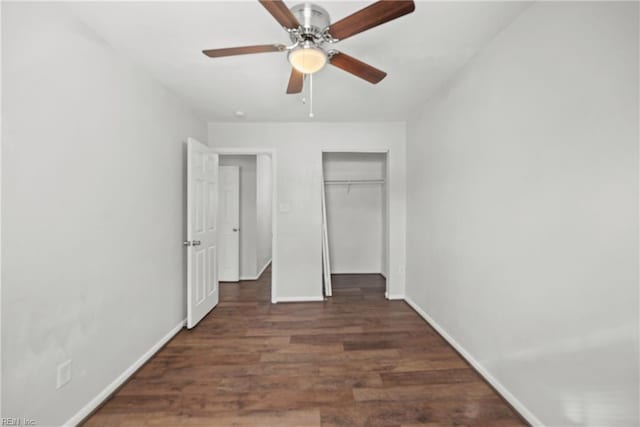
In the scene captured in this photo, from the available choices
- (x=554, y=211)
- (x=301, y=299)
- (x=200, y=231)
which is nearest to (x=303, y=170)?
(x=200, y=231)

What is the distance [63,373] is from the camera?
5.15ft

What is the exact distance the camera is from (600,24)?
1227 millimetres

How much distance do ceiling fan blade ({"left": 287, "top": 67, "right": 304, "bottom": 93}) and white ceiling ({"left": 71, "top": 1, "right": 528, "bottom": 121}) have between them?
0.29m

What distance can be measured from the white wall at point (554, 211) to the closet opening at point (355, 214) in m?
2.74

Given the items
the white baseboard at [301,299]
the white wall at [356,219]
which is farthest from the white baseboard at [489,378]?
the white wall at [356,219]

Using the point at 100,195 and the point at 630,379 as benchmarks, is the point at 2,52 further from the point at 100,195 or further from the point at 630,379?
the point at 630,379

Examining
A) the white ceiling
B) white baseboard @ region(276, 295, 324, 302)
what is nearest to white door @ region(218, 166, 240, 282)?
white baseboard @ region(276, 295, 324, 302)

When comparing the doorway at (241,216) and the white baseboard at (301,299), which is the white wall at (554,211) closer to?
the white baseboard at (301,299)

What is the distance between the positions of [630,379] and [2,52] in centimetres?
311

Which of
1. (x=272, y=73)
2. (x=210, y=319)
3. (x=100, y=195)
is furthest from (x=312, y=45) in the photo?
(x=210, y=319)

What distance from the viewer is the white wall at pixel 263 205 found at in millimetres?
4812

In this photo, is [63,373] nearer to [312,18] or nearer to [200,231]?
[200,231]

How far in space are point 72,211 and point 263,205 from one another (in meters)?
3.46

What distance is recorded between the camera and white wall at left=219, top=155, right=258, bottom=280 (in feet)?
15.6
